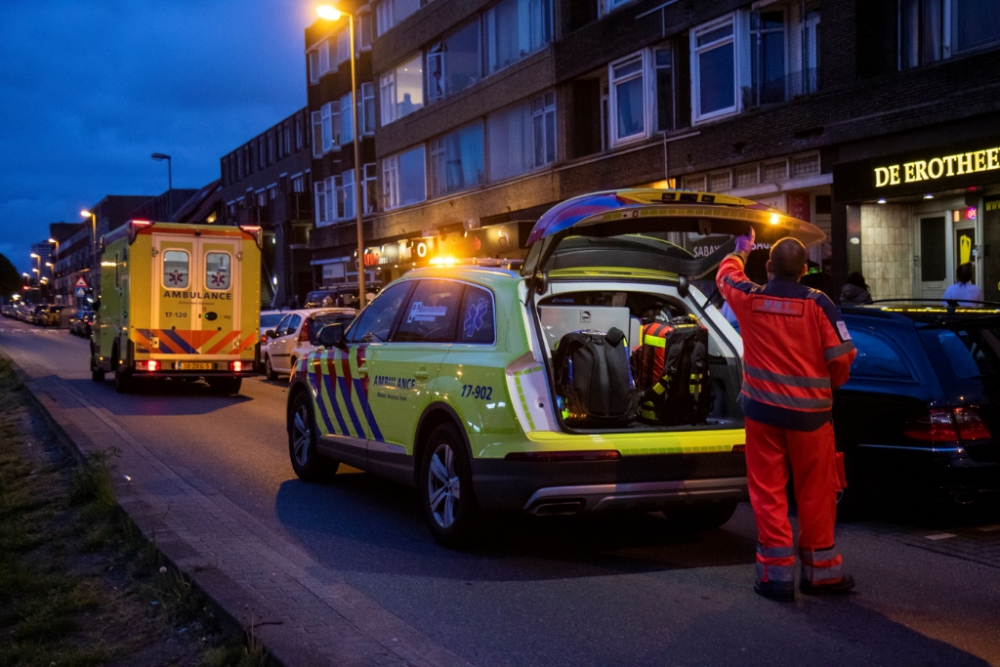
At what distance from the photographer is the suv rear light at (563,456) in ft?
20.6

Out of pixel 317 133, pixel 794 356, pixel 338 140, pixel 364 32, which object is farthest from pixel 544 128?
pixel 794 356

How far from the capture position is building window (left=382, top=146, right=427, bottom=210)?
36.9 meters

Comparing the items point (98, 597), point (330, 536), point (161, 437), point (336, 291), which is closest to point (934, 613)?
point (330, 536)

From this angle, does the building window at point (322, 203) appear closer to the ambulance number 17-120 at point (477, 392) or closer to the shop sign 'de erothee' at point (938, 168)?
the shop sign 'de erothee' at point (938, 168)

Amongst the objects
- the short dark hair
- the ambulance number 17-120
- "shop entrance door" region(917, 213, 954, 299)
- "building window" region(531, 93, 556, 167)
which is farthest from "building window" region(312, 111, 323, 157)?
the short dark hair

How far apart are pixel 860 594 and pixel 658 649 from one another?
5.03 ft

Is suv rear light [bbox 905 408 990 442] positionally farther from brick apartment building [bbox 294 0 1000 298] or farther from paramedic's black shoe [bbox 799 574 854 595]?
brick apartment building [bbox 294 0 1000 298]

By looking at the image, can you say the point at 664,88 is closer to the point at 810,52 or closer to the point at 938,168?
the point at 810,52

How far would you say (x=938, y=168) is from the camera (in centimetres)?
1709

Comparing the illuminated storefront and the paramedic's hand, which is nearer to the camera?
the paramedic's hand

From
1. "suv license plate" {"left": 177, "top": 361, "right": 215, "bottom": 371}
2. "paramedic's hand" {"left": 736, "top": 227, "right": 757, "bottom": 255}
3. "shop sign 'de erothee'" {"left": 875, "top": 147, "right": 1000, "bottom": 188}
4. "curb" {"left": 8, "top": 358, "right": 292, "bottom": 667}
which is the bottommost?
"curb" {"left": 8, "top": 358, "right": 292, "bottom": 667}

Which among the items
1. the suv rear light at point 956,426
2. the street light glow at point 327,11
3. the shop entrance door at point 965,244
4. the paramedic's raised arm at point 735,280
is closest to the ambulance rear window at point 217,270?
the street light glow at point 327,11

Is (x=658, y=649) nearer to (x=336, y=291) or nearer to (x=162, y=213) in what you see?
(x=336, y=291)

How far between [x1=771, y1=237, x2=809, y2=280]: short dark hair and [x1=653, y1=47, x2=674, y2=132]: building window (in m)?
17.9
